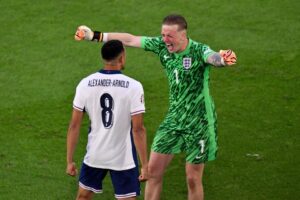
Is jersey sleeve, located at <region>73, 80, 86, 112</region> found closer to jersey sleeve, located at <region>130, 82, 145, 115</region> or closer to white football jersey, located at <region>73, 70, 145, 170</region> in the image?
white football jersey, located at <region>73, 70, 145, 170</region>

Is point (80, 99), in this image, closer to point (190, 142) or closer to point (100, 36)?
point (100, 36)

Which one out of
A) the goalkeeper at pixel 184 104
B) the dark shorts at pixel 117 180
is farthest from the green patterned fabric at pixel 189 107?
the dark shorts at pixel 117 180

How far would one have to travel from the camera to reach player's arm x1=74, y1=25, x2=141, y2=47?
10380 mm

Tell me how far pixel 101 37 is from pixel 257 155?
333 centimetres

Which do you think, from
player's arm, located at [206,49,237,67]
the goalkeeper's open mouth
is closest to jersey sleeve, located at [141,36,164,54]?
the goalkeeper's open mouth

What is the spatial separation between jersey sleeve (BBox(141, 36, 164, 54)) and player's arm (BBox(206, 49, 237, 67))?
787mm

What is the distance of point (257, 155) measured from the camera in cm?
1257

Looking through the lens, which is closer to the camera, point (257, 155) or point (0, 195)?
point (0, 195)

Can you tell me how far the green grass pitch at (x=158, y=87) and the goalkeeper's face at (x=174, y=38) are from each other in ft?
7.36

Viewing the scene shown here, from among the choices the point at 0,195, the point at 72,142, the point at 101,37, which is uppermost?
the point at 101,37

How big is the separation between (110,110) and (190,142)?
141 cm

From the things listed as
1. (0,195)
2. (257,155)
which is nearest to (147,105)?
(257,155)

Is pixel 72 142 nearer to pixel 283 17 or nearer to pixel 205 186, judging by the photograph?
pixel 205 186

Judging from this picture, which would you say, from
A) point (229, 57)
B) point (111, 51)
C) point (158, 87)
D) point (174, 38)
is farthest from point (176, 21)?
point (158, 87)
